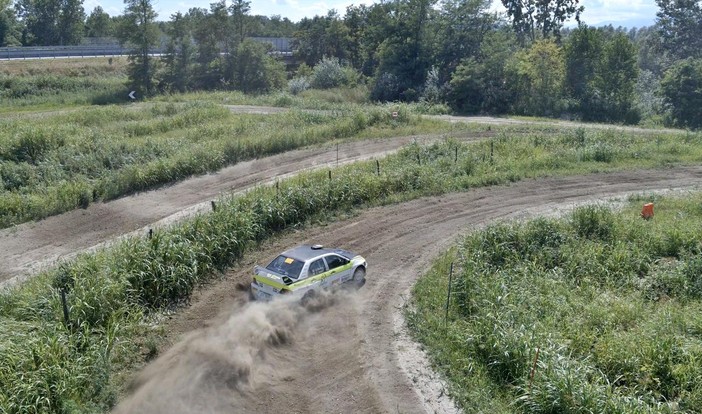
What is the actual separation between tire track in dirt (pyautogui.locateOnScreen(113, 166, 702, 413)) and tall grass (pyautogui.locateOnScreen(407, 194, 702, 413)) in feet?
3.30

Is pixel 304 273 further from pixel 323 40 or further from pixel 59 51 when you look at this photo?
pixel 323 40

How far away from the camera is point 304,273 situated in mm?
16172

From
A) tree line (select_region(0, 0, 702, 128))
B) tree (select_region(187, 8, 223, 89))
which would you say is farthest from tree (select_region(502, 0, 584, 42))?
tree (select_region(187, 8, 223, 89))

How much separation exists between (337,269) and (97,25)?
112 meters

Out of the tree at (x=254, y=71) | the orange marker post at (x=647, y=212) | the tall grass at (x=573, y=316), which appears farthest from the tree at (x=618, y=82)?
the tall grass at (x=573, y=316)

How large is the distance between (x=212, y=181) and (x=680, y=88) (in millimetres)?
43967

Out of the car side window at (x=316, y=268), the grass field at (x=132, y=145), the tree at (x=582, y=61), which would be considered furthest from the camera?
the tree at (x=582, y=61)

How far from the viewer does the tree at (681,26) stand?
79375mm

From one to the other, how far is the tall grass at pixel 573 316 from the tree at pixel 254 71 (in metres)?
52.2

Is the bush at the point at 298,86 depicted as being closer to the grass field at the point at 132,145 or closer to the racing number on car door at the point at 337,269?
the grass field at the point at 132,145

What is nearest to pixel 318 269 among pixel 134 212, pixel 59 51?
pixel 134 212

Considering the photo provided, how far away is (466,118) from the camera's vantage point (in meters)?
48.8

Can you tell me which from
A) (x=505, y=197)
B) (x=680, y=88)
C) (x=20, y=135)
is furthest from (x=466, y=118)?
(x=20, y=135)

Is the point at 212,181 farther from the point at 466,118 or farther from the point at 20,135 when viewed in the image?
the point at 466,118
